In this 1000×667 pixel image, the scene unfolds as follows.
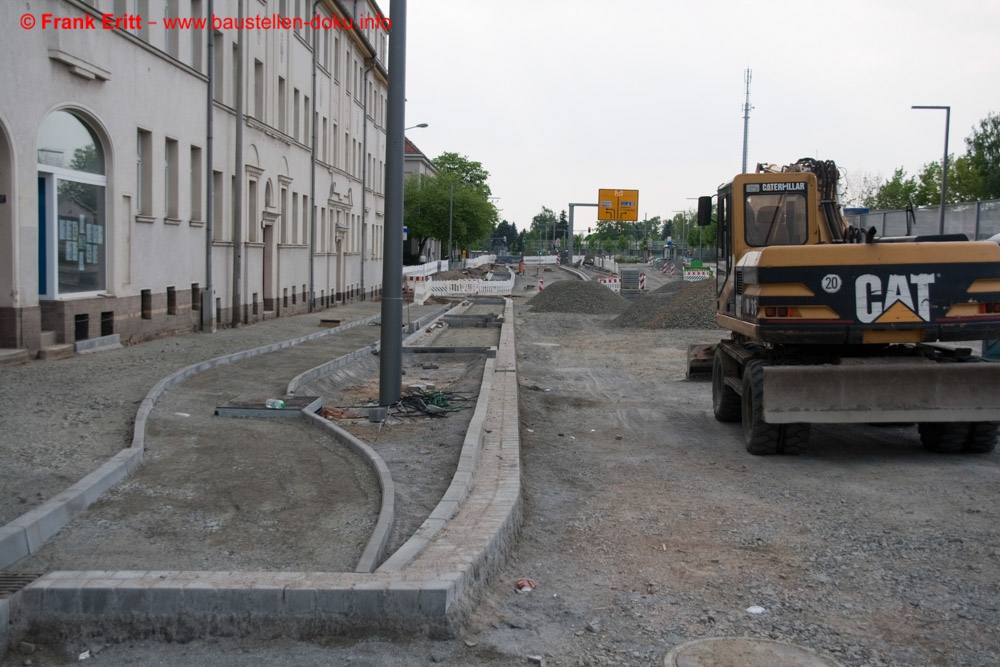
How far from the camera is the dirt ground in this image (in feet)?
15.0

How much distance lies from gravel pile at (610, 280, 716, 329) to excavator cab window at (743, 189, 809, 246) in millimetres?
18711

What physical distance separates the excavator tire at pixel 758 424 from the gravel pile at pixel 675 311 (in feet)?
65.8

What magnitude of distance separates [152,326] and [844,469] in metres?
14.4

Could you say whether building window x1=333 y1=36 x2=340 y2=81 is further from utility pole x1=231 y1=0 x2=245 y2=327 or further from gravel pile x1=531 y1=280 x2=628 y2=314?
utility pole x1=231 y1=0 x2=245 y2=327

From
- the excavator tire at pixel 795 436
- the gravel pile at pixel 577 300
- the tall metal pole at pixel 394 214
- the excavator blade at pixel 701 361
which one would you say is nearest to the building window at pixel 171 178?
the tall metal pole at pixel 394 214

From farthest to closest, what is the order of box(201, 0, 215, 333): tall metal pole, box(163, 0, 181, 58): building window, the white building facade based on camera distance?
box(201, 0, 215, 333): tall metal pole
box(163, 0, 181, 58): building window
the white building facade

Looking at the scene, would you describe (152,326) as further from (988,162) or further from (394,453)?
(988,162)

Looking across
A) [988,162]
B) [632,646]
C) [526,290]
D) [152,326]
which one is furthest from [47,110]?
[988,162]

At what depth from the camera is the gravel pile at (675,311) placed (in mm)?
30125

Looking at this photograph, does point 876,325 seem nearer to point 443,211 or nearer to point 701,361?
point 701,361

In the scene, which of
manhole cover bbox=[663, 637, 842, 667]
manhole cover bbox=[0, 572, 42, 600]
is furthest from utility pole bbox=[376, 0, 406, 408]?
manhole cover bbox=[663, 637, 842, 667]

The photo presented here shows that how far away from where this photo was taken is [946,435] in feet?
31.0

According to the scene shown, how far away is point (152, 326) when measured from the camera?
19.1 meters

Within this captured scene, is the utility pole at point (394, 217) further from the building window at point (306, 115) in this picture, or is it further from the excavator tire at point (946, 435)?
the building window at point (306, 115)
